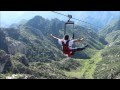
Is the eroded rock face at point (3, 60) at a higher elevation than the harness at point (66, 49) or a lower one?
lower

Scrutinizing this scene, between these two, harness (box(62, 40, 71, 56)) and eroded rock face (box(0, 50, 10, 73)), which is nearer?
harness (box(62, 40, 71, 56))

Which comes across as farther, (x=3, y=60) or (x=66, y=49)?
(x=3, y=60)

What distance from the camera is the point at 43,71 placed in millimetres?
166375

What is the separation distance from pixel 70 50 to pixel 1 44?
603ft

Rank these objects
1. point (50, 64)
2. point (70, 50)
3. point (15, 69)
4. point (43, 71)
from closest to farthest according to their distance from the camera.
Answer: point (70, 50) < point (15, 69) < point (43, 71) < point (50, 64)

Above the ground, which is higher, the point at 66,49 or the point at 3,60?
the point at 66,49

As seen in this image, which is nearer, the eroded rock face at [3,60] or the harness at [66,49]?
the harness at [66,49]

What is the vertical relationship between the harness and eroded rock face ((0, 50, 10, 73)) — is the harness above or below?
above
